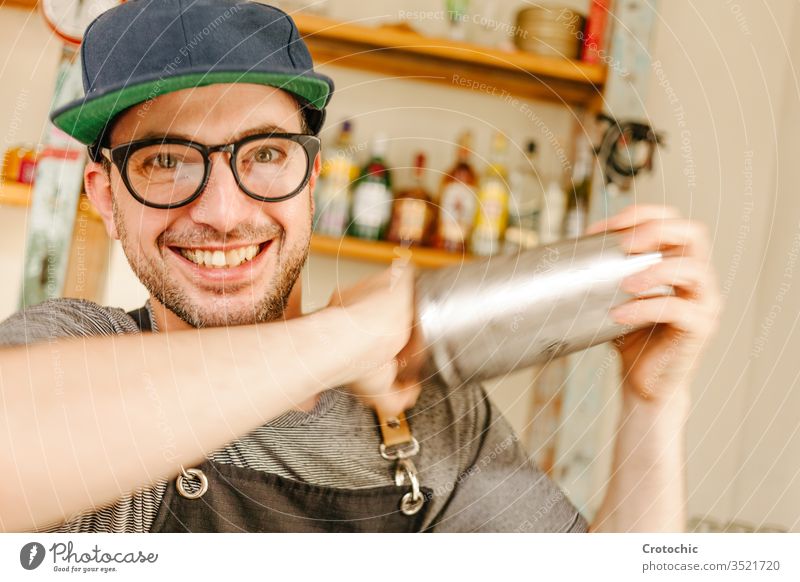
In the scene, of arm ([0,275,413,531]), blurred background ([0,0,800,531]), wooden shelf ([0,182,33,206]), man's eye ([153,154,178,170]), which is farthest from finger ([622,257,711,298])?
wooden shelf ([0,182,33,206])

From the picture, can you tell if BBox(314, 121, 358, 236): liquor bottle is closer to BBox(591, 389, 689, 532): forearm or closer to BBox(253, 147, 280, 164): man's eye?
BBox(253, 147, 280, 164): man's eye

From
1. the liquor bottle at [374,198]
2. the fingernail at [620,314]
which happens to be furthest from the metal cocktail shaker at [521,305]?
the liquor bottle at [374,198]

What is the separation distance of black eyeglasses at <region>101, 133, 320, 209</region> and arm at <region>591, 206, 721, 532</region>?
9.8 inches

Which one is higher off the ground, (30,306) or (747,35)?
(747,35)

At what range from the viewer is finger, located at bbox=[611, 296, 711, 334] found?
19.1 inches

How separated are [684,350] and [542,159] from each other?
14.4 inches

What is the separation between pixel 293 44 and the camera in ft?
1.70

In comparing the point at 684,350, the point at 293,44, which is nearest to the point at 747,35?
the point at 684,350

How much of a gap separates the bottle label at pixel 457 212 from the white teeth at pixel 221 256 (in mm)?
371

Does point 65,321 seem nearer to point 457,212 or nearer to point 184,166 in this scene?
point 184,166

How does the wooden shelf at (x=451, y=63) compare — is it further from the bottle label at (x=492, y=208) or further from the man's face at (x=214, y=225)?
A: the man's face at (x=214, y=225)

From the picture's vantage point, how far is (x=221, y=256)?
49 cm

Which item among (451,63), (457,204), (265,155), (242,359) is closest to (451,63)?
(451,63)
